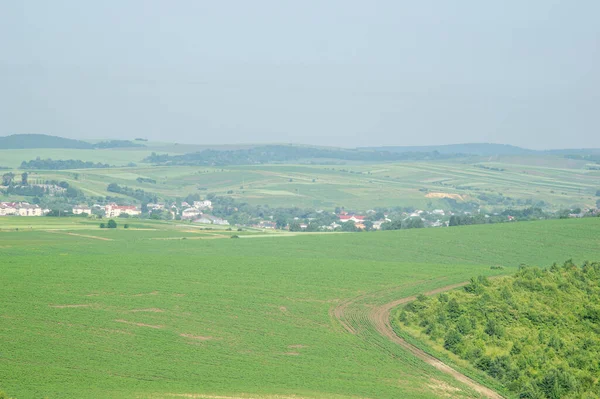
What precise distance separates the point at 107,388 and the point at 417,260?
4139 cm

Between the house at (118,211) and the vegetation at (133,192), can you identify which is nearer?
the house at (118,211)

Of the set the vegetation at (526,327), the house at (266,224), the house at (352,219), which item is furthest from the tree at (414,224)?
the vegetation at (526,327)

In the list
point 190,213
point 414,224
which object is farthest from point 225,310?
point 190,213

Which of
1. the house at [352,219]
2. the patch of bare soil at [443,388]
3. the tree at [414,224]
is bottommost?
the house at [352,219]

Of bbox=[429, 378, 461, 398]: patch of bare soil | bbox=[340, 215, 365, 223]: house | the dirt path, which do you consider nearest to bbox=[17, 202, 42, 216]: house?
bbox=[340, 215, 365, 223]: house

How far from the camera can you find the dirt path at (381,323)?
39.1m

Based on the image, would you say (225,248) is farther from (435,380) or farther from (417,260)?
(435,380)

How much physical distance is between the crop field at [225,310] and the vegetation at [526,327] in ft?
9.47

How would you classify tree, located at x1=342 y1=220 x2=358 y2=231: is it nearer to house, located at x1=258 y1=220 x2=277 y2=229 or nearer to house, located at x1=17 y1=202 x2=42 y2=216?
house, located at x1=258 y1=220 x2=277 y2=229

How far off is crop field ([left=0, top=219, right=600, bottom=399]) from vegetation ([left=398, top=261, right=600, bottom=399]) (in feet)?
9.47

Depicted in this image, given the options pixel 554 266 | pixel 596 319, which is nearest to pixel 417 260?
pixel 554 266

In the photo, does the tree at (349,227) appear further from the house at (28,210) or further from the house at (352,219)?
the house at (28,210)

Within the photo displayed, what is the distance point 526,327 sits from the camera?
48281 millimetres

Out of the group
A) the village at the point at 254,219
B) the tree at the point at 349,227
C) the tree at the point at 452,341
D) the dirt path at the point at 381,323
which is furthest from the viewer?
the village at the point at 254,219
